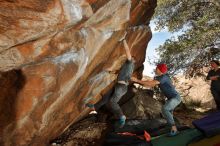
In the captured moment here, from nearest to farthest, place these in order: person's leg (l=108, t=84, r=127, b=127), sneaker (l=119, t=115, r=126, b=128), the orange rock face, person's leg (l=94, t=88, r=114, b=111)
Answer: the orange rock face
person's leg (l=108, t=84, r=127, b=127)
sneaker (l=119, t=115, r=126, b=128)
person's leg (l=94, t=88, r=114, b=111)

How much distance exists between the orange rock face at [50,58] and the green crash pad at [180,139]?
9.68 feet

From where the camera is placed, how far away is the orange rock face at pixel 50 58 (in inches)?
268

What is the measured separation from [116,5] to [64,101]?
3.24 meters

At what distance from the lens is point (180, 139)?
27.4ft

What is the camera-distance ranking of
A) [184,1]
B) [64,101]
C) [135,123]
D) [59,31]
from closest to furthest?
[59,31]
[64,101]
[135,123]
[184,1]

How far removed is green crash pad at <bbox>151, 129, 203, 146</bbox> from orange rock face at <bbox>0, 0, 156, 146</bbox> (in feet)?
9.68

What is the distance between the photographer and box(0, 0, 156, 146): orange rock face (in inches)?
268

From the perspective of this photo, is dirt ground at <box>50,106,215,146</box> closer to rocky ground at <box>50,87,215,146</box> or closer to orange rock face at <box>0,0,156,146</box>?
rocky ground at <box>50,87,215,146</box>

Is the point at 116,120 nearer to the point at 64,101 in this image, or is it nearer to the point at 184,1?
the point at 64,101

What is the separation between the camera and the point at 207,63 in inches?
568

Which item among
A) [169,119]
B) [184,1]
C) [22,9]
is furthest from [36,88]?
[184,1]

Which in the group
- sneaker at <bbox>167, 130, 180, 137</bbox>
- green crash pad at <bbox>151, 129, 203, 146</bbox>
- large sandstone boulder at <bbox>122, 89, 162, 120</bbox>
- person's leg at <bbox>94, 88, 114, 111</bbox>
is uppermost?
person's leg at <bbox>94, 88, 114, 111</bbox>

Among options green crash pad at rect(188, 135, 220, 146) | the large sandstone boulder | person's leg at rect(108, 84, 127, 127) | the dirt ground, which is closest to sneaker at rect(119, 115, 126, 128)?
person's leg at rect(108, 84, 127, 127)

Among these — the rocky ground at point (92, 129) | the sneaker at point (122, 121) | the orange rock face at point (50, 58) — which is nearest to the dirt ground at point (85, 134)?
the rocky ground at point (92, 129)
